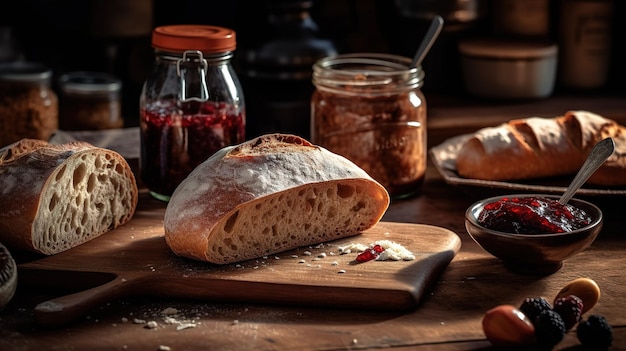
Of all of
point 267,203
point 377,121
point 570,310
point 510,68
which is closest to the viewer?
point 570,310

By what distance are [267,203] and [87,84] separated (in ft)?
4.50

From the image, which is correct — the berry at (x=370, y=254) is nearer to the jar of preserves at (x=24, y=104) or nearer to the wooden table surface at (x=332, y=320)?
the wooden table surface at (x=332, y=320)

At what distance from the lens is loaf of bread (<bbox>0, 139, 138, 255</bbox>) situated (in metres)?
2.27

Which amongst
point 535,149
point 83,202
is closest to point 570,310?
point 535,149

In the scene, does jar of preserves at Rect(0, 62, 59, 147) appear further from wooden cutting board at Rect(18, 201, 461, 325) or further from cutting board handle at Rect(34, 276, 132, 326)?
cutting board handle at Rect(34, 276, 132, 326)

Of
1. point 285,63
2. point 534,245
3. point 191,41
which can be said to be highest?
point 191,41

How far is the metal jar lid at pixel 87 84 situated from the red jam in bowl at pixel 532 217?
156cm

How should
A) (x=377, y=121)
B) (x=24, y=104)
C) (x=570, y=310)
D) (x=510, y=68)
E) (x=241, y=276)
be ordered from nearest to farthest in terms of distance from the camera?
(x=570, y=310)
(x=241, y=276)
(x=377, y=121)
(x=24, y=104)
(x=510, y=68)

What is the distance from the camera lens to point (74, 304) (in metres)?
2.03

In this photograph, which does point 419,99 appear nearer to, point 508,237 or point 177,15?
point 508,237

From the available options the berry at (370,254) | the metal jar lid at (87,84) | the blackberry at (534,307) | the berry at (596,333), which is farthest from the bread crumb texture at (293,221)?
the metal jar lid at (87,84)

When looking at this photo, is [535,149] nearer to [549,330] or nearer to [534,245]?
Result: [534,245]

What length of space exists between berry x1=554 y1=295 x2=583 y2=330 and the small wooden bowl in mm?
190

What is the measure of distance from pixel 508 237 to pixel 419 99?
75 cm
